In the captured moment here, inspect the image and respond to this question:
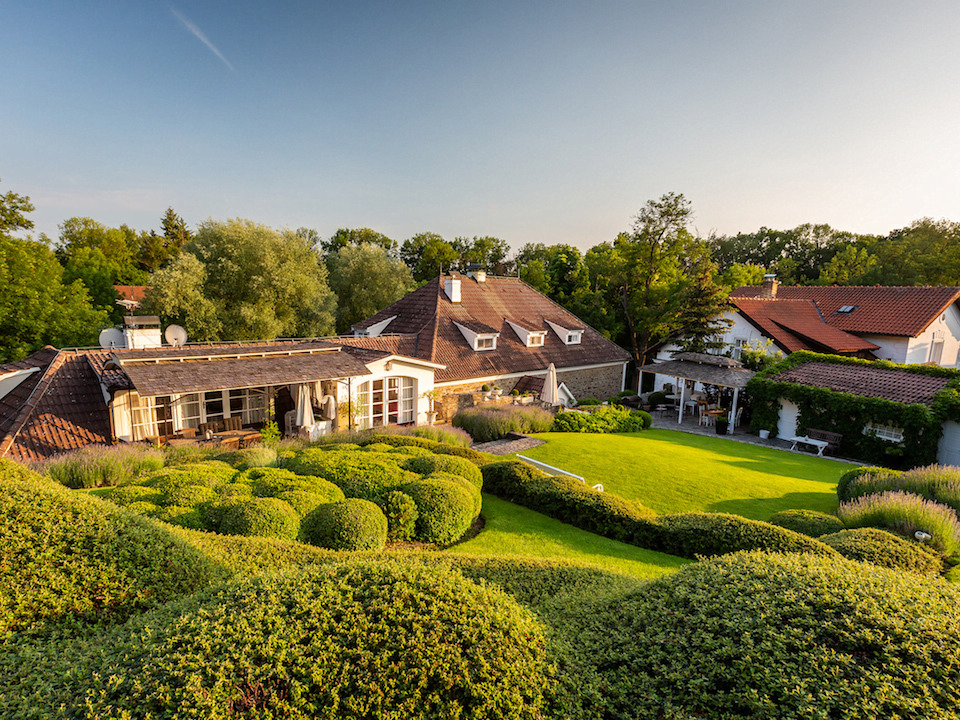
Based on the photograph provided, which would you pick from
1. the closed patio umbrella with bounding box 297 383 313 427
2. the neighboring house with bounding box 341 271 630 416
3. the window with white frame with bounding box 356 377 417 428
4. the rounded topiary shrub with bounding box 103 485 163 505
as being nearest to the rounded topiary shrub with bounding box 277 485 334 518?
the rounded topiary shrub with bounding box 103 485 163 505

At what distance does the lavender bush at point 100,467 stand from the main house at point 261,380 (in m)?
2.03

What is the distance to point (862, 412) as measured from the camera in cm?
1875

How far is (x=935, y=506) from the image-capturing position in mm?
9047

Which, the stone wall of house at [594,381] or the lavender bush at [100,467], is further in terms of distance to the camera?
the stone wall of house at [594,381]

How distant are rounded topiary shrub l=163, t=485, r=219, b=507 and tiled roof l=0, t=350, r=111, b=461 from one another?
834cm

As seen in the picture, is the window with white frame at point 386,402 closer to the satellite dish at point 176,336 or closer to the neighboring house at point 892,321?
the satellite dish at point 176,336

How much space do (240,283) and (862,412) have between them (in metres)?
33.0

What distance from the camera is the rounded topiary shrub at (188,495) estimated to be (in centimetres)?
784

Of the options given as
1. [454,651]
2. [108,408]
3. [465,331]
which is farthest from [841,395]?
[108,408]

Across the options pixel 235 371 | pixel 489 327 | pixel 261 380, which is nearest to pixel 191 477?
pixel 261 380

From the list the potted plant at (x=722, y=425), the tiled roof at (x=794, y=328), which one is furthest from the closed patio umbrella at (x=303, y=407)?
the tiled roof at (x=794, y=328)

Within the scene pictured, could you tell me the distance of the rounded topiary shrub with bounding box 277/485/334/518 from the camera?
26.5ft

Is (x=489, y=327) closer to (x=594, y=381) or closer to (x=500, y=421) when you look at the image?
(x=594, y=381)

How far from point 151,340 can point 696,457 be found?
19.7m
